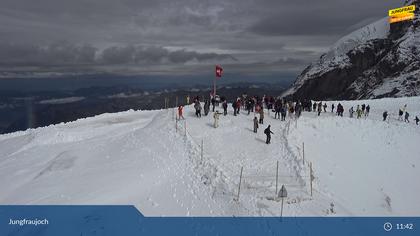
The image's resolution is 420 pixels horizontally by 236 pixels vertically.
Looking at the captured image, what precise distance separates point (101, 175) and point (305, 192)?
41.4ft

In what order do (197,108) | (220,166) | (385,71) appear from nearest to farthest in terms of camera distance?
(220,166)
(197,108)
(385,71)

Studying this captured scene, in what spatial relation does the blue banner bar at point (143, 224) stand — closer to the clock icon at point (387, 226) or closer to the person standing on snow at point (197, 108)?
the clock icon at point (387, 226)

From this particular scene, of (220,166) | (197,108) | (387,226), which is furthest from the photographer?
(197,108)

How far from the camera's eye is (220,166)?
83.1 feet

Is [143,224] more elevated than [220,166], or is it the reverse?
[220,166]

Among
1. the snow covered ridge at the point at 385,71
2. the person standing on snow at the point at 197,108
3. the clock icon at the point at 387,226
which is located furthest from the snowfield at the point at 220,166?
the snow covered ridge at the point at 385,71

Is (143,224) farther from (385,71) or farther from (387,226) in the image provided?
(385,71)

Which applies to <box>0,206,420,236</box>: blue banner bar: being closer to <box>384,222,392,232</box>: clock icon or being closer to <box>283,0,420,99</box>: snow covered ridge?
<box>384,222,392,232</box>: clock icon

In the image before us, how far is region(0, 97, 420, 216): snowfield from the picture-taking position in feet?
67.9

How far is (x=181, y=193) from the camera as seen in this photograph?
68.9 feet

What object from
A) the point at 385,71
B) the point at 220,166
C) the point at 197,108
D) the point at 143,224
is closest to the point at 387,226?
the point at 220,166

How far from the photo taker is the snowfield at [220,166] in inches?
814

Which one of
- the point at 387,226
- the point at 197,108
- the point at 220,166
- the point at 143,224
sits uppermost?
the point at 197,108

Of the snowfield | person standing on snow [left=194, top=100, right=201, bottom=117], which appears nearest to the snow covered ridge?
the snowfield
